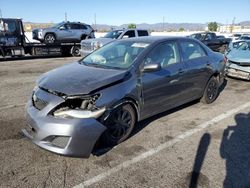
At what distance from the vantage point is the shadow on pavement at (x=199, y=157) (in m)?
3.25

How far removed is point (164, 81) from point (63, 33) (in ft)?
48.0

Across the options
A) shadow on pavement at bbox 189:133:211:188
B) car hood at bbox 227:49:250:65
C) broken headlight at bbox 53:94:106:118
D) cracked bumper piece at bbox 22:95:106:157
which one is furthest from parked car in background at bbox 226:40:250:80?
cracked bumper piece at bbox 22:95:106:157

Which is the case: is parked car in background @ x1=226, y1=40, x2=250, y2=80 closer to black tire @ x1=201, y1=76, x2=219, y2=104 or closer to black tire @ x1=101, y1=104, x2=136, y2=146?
black tire @ x1=201, y1=76, x2=219, y2=104

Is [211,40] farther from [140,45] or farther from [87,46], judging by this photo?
[140,45]

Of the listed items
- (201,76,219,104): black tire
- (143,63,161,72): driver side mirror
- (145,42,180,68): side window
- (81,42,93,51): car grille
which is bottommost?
(201,76,219,104): black tire

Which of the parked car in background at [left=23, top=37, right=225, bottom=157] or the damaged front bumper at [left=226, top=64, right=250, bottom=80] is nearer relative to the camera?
the parked car in background at [left=23, top=37, right=225, bottom=157]

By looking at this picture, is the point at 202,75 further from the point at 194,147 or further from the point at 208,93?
the point at 194,147

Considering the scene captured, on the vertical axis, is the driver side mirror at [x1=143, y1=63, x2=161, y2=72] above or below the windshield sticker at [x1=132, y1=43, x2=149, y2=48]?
below

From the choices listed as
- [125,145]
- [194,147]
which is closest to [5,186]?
[125,145]

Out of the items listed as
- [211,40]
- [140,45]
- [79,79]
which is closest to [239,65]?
[140,45]

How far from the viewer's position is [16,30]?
50.1 ft

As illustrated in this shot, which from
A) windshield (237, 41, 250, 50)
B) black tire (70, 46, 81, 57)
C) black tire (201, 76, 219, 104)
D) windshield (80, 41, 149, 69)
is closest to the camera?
windshield (80, 41, 149, 69)

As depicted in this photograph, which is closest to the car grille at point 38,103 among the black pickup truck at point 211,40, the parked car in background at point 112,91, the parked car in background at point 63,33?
the parked car in background at point 112,91

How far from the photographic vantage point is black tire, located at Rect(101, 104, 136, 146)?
3904 millimetres
